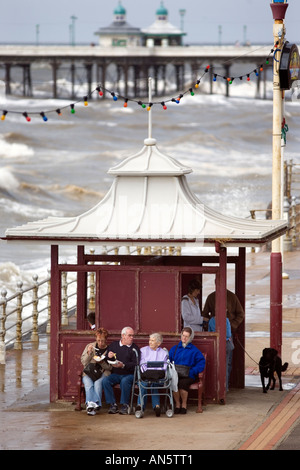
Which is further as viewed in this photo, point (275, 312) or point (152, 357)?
point (275, 312)

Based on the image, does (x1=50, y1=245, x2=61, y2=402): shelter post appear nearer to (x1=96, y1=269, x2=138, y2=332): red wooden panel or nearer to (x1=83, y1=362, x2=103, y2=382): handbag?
(x1=96, y1=269, x2=138, y2=332): red wooden panel

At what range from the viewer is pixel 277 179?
15516 millimetres

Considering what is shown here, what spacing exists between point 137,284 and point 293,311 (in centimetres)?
765

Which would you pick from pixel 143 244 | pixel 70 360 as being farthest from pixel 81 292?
pixel 143 244

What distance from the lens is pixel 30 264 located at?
122 ft

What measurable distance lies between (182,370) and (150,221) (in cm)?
174

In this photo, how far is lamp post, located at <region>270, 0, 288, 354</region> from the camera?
15188 millimetres

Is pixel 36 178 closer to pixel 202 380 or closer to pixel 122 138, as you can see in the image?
pixel 122 138

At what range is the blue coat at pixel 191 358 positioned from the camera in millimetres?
13258

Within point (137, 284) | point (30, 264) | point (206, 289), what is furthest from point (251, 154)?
point (137, 284)

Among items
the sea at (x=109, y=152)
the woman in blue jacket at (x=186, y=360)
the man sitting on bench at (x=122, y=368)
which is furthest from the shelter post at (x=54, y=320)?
the sea at (x=109, y=152)

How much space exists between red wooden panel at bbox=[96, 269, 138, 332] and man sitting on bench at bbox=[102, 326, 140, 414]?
1.63 ft

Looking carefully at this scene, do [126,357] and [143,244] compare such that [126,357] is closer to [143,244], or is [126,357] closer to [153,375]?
[153,375]

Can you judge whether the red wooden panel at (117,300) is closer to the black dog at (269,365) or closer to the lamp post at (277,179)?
the black dog at (269,365)
